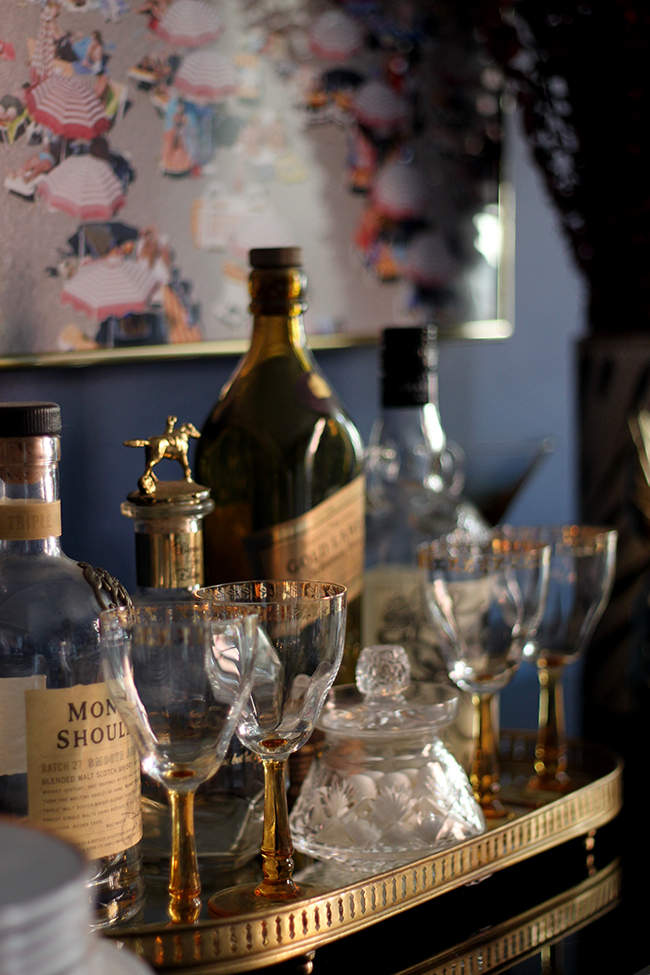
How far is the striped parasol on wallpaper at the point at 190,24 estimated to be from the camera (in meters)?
0.78

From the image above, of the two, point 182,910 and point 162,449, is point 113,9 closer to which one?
point 162,449

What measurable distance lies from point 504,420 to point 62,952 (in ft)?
3.11

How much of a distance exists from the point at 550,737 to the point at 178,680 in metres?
0.38

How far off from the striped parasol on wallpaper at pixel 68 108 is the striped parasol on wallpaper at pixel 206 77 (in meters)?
0.08

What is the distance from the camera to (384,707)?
0.64 metres

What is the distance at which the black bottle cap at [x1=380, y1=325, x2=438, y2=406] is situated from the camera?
792 millimetres

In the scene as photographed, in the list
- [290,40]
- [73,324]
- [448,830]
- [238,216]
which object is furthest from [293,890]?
[290,40]

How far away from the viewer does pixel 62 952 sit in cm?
31

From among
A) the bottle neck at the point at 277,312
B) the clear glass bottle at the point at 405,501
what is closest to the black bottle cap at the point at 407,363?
the clear glass bottle at the point at 405,501

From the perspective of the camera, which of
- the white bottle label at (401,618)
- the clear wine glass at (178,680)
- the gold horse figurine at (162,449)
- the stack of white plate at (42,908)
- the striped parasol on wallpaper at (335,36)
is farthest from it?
the striped parasol on wallpaper at (335,36)

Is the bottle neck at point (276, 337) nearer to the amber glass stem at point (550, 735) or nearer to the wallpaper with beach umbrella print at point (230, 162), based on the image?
the wallpaper with beach umbrella print at point (230, 162)

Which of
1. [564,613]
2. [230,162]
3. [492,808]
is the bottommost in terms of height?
[492,808]

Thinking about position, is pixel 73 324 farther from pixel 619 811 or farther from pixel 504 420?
pixel 504 420

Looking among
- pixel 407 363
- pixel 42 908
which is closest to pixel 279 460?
pixel 407 363
